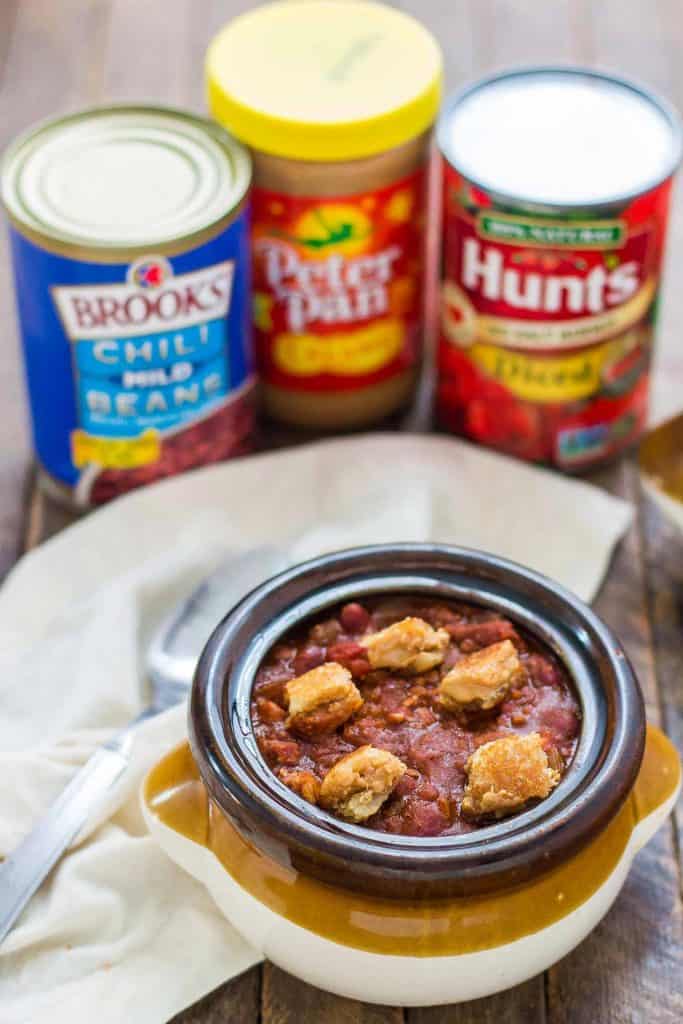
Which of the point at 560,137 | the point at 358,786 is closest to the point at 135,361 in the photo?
the point at 560,137

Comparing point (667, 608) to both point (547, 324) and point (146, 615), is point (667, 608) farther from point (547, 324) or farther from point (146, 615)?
point (146, 615)

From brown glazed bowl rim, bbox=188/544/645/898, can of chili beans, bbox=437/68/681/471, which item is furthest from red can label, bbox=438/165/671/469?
brown glazed bowl rim, bbox=188/544/645/898

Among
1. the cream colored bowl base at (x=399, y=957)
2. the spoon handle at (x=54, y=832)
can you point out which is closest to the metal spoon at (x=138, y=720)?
the spoon handle at (x=54, y=832)

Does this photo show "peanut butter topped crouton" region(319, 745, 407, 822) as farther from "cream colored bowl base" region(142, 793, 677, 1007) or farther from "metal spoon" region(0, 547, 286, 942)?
"metal spoon" region(0, 547, 286, 942)

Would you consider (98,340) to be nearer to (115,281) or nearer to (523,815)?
(115,281)

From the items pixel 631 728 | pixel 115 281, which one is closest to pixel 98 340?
pixel 115 281

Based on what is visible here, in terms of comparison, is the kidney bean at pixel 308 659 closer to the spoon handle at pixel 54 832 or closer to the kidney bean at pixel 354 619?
the kidney bean at pixel 354 619
